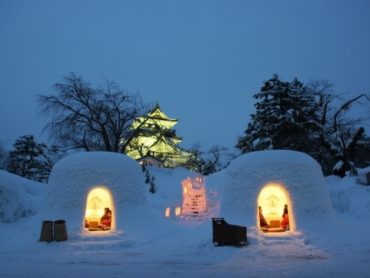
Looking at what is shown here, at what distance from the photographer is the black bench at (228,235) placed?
11469 millimetres

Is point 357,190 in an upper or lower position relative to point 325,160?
lower

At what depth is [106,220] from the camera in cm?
1470

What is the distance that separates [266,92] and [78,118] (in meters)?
12.9

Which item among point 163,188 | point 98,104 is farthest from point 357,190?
point 98,104

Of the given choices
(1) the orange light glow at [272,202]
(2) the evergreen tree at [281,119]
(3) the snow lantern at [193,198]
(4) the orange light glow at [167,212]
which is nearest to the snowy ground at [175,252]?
(1) the orange light glow at [272,202]

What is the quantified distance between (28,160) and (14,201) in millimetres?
18856

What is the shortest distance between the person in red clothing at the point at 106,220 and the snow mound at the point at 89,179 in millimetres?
445

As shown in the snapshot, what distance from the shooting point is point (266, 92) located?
28.1 m

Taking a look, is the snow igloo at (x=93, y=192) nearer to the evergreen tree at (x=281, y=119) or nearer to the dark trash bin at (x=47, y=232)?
the dark trash bin at (x=47, y=232)

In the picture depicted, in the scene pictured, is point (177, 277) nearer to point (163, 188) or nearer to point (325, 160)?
point (163, 188)

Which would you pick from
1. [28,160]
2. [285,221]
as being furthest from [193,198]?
[28,160]

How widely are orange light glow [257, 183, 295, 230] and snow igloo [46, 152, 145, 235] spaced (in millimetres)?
4842

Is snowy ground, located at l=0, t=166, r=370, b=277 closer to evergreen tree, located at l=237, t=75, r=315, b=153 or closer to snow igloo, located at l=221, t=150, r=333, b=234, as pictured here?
snow igloo, located at l=221, t=150, r=333, b=234

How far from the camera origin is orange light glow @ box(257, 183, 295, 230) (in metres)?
14.3
